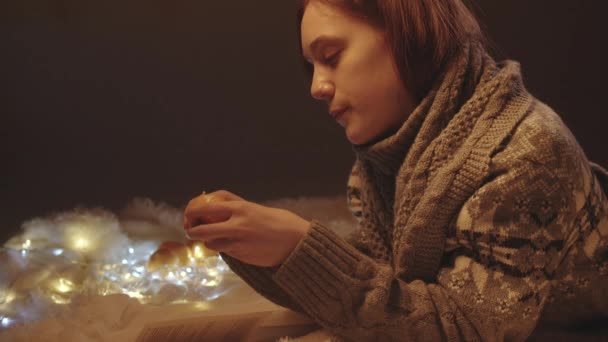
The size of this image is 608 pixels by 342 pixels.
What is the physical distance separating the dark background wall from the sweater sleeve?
948mm

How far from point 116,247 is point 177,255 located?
6.6 inches

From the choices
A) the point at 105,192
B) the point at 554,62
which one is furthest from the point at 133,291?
the point at 554,62

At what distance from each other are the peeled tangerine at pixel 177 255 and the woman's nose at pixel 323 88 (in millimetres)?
657

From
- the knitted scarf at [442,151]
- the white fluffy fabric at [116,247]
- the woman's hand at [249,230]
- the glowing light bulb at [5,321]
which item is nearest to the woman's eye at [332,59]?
the knitted scarf at [442,151]

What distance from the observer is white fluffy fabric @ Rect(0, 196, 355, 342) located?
84 cm

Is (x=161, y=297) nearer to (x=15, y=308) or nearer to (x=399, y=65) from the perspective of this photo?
(x=15, y=308)

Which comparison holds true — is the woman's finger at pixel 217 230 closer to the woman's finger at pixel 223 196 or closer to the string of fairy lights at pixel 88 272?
the woman's finger at pixel 223 196

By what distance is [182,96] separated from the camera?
5.49 feet

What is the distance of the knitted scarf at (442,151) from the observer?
567mm

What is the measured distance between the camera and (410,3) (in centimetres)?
64

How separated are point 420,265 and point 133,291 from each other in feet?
2.36

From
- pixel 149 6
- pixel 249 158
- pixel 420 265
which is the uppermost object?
pixel 149 6

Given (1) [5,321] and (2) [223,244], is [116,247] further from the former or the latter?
(2) [223,244]

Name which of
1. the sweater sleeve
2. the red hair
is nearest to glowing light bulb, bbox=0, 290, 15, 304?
the sweater sleeve
